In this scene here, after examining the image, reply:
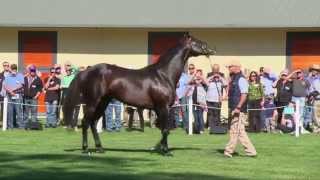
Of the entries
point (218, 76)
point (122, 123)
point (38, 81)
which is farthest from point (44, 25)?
point (218, 76)

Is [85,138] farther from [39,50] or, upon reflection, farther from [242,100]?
[39,50]

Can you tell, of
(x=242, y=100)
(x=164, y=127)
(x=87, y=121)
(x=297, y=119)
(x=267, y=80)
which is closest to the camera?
(x=242, y=100)

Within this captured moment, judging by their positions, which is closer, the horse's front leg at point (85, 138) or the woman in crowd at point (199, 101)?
the horse's front leg at point (85, 138)

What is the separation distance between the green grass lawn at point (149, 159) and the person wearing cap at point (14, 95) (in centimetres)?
247

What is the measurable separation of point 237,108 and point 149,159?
2020 mm

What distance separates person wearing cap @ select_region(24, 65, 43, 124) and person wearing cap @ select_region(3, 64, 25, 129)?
0.20 m

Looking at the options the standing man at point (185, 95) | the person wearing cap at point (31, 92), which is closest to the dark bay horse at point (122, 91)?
the standing man at point (185, 95)

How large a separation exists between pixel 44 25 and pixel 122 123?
14.3 feet

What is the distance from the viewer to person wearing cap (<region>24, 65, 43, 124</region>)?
2330 cm

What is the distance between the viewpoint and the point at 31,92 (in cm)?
2330

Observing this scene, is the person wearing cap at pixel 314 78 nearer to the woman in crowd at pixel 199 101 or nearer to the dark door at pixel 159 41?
the woman in crowd at pixel 199 101

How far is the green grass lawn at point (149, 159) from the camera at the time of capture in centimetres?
1313

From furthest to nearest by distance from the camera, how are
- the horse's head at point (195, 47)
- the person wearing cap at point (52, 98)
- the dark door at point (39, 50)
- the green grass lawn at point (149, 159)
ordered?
the dark door at point (39, 50), the person wearing cap at point (52, 98), the horse's head at point (195, 47), the green grass lawn at point (149, 159)

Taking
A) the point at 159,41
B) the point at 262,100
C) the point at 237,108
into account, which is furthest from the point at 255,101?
the point at 237,108
